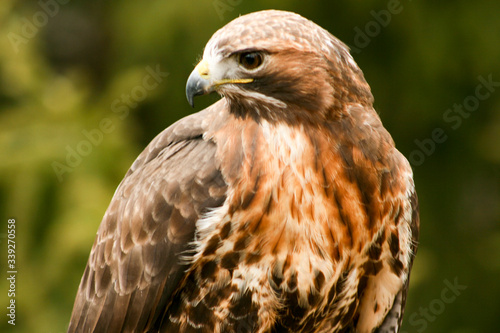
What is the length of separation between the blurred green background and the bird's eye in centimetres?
280

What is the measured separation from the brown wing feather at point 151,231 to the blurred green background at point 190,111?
68.9 inches

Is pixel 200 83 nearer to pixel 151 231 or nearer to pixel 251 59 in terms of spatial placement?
pixel 251 59

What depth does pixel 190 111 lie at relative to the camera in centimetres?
674

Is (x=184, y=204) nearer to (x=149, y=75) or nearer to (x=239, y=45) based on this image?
(x=239, y=45)

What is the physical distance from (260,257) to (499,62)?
4058 millimetres

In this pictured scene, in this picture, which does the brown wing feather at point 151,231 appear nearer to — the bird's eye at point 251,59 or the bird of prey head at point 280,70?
the bird of prey head at point 280,70

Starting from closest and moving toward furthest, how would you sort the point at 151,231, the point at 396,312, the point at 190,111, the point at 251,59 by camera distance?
the point at 251,59 < the point at 151,231 < the point at 396,312 < the point at 190,111

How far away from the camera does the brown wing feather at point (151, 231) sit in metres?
3.45

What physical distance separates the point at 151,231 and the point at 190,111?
3.30 m

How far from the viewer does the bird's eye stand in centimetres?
319

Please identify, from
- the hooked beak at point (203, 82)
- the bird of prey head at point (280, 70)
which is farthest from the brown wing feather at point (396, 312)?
the hooked beak at point (203, 82)

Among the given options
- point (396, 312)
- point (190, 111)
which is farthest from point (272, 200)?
point (190, 111)

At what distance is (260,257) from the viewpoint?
3367mm

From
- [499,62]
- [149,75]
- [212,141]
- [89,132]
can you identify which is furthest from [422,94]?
[212,141]
